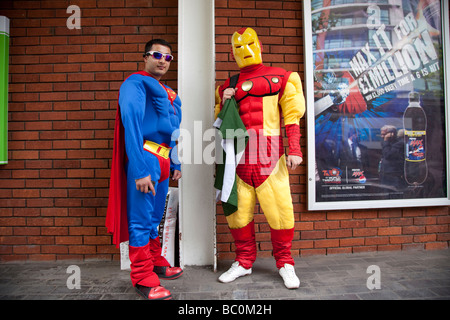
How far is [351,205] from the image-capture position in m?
2.94

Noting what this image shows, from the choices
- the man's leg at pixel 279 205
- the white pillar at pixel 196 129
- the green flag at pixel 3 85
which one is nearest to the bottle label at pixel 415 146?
the man's leg at pixel 279 205

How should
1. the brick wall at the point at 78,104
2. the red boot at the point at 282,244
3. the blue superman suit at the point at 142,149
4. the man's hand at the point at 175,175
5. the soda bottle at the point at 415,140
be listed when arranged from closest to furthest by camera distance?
the blue superman suit at the point at 142,149, the red boot at the point at 282,244, the man's hand at the point at 175,175, the brick wall at the point at 78,104, the soda bottle at the point at 415,140

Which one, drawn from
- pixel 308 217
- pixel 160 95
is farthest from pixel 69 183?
pixel 308 217

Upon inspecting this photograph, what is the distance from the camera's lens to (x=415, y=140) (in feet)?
10.0

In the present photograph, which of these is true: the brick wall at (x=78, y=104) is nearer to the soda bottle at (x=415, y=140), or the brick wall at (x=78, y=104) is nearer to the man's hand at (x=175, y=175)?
the man's hand at (x=175, y=175)

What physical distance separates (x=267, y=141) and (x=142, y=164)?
104 cm

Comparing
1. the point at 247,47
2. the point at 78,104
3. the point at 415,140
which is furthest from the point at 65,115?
the point at 415,140

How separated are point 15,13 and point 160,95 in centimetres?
227

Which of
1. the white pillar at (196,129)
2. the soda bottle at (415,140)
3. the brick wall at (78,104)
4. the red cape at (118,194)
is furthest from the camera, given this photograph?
the soda bottle at (415,140)

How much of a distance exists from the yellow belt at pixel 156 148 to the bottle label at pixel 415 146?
269 cm

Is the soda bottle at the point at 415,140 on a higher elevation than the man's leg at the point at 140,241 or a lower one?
higher

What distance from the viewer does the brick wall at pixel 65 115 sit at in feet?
9.46

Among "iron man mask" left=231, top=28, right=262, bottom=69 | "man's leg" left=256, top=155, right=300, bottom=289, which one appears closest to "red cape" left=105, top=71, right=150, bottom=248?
"iron man mask" left=231, top=28, right=262, bottom=69

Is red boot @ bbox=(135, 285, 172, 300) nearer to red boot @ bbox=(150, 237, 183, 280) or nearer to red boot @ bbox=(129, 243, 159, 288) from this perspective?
red boot @ bbox=(129, 243, 159, 288)
